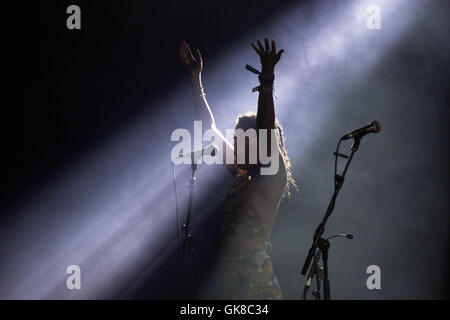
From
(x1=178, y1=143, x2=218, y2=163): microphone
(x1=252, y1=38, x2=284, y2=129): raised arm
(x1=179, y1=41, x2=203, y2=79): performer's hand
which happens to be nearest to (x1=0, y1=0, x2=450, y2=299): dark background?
(x1=179, y1=41, x2=203, y2=79): performer's hand

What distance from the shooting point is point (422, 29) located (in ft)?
12.4

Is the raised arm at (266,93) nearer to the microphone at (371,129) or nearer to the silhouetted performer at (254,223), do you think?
the silhouetted performer at (254,223)

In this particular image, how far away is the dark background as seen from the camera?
10.6ft

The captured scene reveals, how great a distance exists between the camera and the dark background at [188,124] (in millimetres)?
3246

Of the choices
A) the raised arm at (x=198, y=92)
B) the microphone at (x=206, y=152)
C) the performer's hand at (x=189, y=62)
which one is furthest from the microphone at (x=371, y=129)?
the performer's hand at (x=189, y=62)

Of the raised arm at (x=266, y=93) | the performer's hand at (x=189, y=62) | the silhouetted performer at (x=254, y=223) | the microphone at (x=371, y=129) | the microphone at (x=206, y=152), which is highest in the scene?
the performer's hand at (x=189, y=62)

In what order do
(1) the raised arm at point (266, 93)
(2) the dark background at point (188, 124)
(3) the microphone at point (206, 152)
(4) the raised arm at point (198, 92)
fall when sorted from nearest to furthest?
(1) the raised arm at point (266, 93) < (3) the microphone at point (206, 152) < (4) the raised arm at point (198, 92) < (2) the dark background at point (188, 124)

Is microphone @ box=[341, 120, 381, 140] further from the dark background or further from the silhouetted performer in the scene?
the dark background

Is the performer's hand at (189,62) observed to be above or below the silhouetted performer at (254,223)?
above

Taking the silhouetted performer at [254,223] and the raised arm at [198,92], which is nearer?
the silhouetted performer at [254,223]

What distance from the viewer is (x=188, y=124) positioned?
347 cm

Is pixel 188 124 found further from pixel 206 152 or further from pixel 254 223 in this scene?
pixel 254 223

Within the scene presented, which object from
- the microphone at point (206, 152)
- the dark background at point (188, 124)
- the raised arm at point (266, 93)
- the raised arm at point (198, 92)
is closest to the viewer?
the raised arm at point (266, 93)
